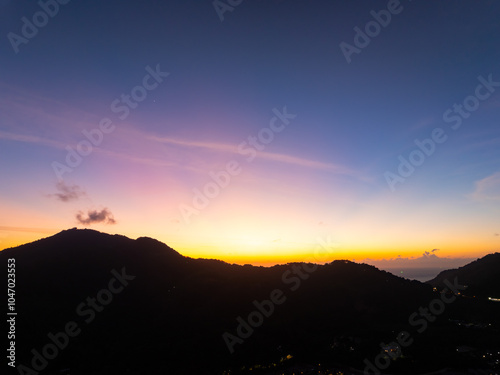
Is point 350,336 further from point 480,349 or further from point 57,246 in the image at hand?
point 57,246

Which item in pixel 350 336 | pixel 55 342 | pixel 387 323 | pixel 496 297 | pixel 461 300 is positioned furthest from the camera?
pixel 496 297

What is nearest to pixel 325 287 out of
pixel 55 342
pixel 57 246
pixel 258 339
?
pixel 258 339

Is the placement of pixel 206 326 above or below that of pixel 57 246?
below

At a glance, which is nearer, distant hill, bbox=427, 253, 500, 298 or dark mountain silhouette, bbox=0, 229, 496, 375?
dark mountain silhouette, bbox=0, 229, 496, 375

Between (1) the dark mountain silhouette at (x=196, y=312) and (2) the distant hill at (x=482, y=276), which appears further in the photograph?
(2) the distant hill at (x=482, y=276)
